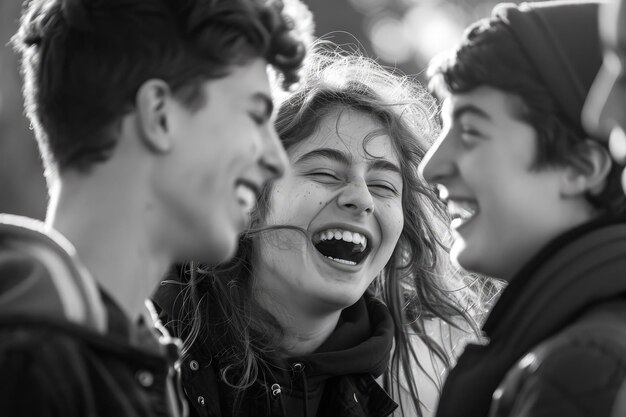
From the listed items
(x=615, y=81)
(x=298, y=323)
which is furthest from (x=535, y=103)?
(x=298, y=323)

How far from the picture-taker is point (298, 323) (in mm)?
4168

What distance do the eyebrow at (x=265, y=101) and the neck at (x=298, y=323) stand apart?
1.42 metres

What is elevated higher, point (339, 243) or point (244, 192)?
point (244, 192)

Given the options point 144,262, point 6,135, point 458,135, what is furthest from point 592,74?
point 6,135

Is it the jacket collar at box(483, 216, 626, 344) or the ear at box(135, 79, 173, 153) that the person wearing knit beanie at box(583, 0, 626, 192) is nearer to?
the jacket collar at box(483, 216, 626, 344)

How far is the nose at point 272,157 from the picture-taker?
9.22ft

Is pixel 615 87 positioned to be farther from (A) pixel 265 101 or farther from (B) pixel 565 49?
(A) pixel 265 101

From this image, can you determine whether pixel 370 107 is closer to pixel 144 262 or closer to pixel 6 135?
pixel 144 262

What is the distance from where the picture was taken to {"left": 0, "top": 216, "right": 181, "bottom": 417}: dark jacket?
2229mm

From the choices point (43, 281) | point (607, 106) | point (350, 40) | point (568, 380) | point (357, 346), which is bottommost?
point (350, 40)

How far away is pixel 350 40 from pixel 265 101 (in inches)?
728

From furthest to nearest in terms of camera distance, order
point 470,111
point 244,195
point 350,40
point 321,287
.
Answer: point 350,40 < point 321,287 < point 470,111 < point 244,195

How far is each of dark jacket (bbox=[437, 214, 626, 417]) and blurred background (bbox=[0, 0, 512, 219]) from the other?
15309 millimetres

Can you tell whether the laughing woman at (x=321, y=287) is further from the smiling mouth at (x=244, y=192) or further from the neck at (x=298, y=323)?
the smiling mouth at (x=244, y=192)
